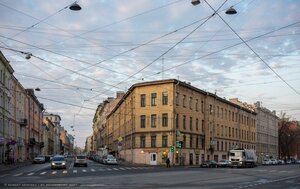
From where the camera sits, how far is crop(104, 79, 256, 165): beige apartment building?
67875 millimetres

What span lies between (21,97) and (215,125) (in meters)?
35.6

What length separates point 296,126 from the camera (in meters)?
148

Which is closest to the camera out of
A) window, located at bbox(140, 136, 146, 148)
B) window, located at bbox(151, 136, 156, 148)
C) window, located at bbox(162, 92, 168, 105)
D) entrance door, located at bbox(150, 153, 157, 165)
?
entrance door, located at bbox(150, 153, 157, 165)

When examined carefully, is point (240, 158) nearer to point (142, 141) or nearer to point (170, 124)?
point (170, 124)

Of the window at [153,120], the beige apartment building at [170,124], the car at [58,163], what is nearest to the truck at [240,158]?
the beige apartment building at [170,124]

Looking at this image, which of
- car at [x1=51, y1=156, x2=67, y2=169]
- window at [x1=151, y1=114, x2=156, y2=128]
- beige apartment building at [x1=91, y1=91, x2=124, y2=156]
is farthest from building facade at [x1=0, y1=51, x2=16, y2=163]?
beige apartment building at [x1=91, y1=91, x2=124, y2=156]

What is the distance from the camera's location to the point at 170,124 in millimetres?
67625

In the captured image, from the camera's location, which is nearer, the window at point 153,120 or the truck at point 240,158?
the truck at point 240,158

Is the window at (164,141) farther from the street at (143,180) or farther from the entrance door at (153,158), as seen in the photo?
the street at (143,180)

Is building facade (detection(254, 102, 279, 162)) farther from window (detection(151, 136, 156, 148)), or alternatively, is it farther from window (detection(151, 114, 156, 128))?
window (detection(151, 136, 156, 148))

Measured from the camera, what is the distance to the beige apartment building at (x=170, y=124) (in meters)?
67.9

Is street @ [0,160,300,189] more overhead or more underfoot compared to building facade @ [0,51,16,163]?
more underfoot

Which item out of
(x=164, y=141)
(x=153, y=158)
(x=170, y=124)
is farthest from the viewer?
(x=153, y=158)

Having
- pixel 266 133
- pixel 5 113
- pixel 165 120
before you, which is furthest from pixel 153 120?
pixel 266 133
